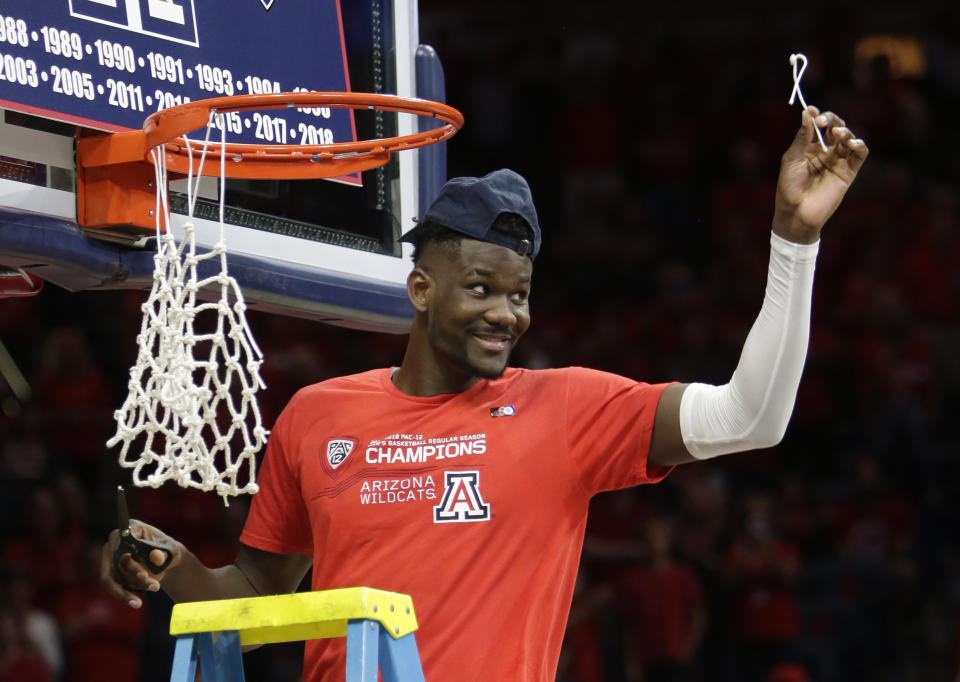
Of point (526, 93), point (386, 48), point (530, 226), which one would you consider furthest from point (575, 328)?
point (530, 226)

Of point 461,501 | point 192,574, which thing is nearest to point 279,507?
point 192,574

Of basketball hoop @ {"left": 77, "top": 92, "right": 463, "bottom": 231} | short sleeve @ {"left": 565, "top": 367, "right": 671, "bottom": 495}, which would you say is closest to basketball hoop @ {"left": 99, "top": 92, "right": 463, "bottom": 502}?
basketball hoop @ {"left": 77, "top": 92, "right": 463, "bottom": 231}

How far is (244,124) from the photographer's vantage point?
148 inches

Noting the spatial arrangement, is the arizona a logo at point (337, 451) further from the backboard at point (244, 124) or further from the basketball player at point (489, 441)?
the backboard at point (244, 124)

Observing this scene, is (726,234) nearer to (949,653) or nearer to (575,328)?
(575,328)

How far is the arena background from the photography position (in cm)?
880

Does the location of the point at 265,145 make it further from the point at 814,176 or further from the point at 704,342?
the point at 704,342

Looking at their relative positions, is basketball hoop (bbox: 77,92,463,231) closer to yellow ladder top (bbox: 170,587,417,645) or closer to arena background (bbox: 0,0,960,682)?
yellow ladder top (bbox: 170,587,417,645)

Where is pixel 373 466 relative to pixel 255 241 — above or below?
below

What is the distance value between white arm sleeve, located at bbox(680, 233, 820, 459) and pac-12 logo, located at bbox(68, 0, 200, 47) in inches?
62.1

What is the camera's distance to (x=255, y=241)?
3785mm

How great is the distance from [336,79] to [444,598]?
1662mm

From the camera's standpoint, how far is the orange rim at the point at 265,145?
3.29 metres

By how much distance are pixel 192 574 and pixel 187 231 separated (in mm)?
785
